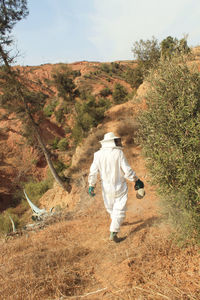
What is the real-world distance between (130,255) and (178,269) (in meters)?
0.82

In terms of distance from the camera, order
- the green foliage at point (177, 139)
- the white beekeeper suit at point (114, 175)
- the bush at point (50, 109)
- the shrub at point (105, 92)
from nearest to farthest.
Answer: the green foliage at point (177, 139) → the white beekeeper suit at point (114, 175) → the bush at point (50, 109) → the shrub at point (105, 92)

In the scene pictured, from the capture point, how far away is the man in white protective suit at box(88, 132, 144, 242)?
388cm

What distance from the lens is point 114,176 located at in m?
3.93

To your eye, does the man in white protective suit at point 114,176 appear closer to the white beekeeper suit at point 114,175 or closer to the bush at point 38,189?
the white beekeeper suit at point 114,175

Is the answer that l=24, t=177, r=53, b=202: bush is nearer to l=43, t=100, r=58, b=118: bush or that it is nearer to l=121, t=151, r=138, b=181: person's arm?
l=121, t=151, r=138, b=181: person's arm

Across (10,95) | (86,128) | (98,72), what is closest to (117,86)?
(86,128)

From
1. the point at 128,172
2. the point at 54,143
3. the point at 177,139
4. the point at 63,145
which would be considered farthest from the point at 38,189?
the point at 177,139

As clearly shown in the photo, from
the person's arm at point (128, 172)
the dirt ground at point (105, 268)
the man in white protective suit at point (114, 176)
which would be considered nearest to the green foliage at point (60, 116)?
the dirt ground at point (105, 268)

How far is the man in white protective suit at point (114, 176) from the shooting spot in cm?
388

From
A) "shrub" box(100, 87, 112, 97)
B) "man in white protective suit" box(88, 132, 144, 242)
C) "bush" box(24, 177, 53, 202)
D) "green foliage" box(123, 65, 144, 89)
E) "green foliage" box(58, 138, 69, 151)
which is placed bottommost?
"bush" box(24, 177, 53, 202)

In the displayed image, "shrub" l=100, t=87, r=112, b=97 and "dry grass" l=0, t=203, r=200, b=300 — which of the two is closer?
"dry grass" l=0, t=203, r=200, b=300

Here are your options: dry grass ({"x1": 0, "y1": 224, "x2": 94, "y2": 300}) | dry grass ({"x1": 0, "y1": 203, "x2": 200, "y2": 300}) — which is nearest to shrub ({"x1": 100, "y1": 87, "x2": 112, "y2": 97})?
dry grass ({"x1": 0, "y1": 203, "x2": 200, "y2": 300})

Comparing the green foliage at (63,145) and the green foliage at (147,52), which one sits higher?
the green foliage at (147,52)

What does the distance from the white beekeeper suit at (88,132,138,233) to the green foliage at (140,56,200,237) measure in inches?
25.6
